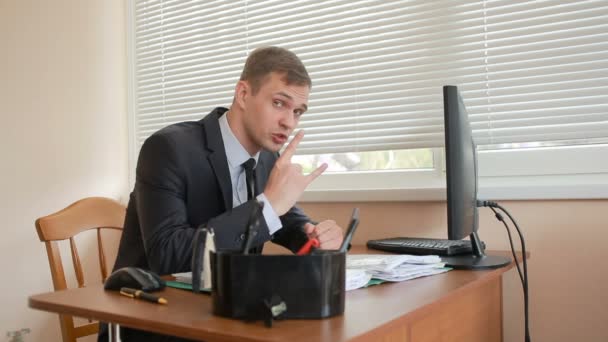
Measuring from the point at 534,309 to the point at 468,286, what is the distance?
2.40ft

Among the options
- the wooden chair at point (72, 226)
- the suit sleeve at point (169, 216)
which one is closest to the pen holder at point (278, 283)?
the suit sleeve at point (169, 216)

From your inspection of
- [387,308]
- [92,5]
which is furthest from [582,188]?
[92,5]

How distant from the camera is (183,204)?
4.92 ft

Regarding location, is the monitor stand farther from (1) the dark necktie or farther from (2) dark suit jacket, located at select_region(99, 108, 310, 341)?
(1) the dark necktie

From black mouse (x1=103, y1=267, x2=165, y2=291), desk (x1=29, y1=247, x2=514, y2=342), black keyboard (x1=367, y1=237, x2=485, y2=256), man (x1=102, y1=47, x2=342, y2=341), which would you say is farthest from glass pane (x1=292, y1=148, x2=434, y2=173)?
black mouse (x1=103, y1=267, x2=165, y2=291)

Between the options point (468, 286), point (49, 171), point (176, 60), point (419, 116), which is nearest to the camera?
point (468, 286)

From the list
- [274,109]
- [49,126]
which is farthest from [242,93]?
[49,126]

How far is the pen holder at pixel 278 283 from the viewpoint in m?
0.89

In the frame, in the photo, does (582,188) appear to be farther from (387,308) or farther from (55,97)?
(55,97)

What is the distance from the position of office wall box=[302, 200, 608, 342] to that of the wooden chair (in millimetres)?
1239

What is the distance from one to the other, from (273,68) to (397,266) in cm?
67

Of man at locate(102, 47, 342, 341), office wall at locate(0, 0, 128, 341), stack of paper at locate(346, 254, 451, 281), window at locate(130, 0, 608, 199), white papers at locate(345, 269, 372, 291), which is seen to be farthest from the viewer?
office wall at locate(0, 0, 128, 341)

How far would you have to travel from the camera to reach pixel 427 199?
202cm

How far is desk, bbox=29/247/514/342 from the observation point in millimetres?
847
